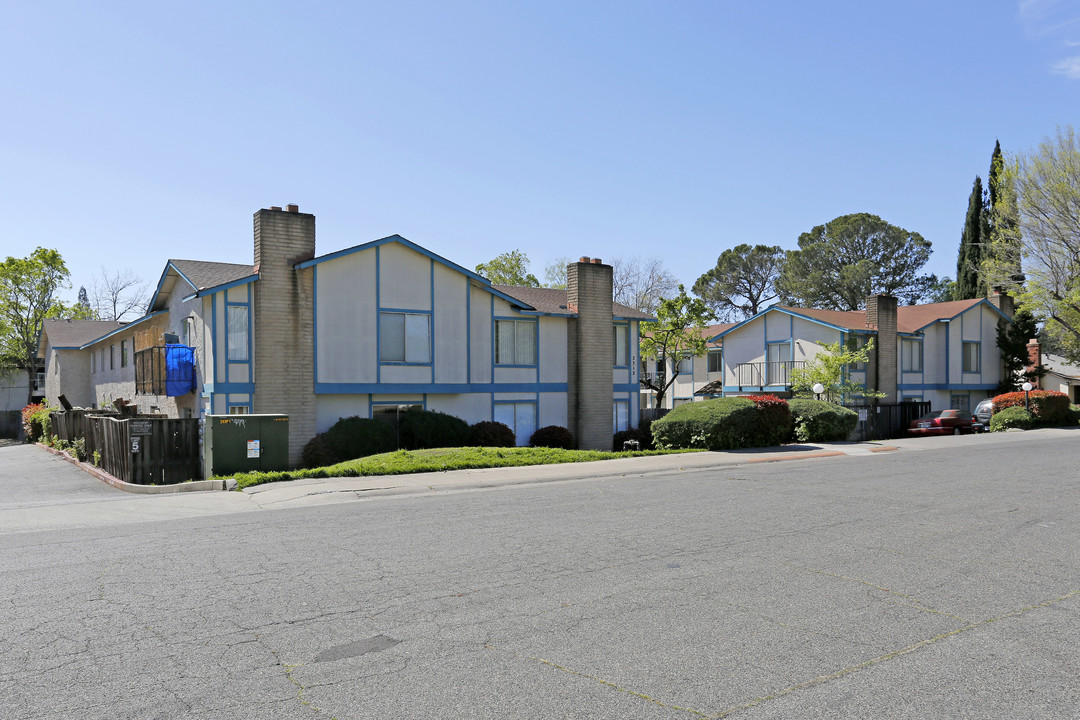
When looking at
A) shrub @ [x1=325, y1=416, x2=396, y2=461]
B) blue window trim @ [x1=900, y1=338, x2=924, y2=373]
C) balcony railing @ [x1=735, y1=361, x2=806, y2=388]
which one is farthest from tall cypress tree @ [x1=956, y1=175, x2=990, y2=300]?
shrub @ [x1=325, y1=416, x2=396, y2=461]

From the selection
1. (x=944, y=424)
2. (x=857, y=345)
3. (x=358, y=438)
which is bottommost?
(x=944, y=424)

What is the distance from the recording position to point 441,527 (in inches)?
429

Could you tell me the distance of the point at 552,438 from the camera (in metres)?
27.4

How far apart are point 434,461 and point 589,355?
38.0 ft

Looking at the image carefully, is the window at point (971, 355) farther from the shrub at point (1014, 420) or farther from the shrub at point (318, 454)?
the shrub at point (318, 454)

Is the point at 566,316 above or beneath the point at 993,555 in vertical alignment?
above

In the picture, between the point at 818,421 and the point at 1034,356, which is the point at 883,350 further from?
the point at 1034,356

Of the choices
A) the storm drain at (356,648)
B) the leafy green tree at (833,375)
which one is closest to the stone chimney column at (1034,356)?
the leafy green tree at (833,375)

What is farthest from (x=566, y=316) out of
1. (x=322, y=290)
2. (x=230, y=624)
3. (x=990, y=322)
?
(x=990, y=322)

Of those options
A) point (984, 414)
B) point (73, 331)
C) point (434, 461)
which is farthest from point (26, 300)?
point (984, 414)

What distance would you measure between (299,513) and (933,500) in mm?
10365

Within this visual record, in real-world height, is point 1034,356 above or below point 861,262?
below

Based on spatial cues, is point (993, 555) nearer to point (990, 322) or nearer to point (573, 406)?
point (573, 406)

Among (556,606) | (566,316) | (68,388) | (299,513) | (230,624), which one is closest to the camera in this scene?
(230,624)
